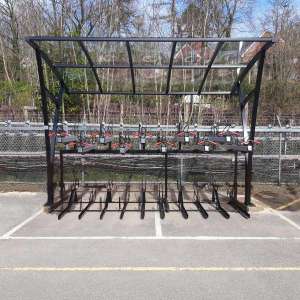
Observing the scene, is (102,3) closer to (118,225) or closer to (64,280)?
(118,225)

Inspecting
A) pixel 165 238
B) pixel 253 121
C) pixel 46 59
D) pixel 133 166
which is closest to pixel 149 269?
pixel 165 238

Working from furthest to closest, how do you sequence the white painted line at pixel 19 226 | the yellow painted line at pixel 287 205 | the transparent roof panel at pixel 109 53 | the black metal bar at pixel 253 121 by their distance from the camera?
the yellow painted line at pixel 287 205 → the transparent roof panel at pixel 109 53 → the black metal bar at pixel 253 121 → the white painted line at pixel 19 226

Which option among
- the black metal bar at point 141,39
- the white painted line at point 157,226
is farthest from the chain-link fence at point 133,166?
the black metal bar at point 141,39

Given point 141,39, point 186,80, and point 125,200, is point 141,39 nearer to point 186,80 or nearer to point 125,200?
point 186,80

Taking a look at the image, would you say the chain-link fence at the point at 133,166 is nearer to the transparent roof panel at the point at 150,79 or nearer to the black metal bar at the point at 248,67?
the transparent roof panel at the point at 150,79

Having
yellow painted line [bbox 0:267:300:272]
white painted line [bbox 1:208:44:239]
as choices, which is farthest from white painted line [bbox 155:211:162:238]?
white painted line [bbox 1:208:44:239]

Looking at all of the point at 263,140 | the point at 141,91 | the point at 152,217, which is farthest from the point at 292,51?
the point at 152,217

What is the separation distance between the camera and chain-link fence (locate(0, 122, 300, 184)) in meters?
11.6

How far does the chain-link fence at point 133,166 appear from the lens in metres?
11.6

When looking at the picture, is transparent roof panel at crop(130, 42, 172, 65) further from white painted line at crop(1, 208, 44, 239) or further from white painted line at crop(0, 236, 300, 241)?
white painted line at crop(0, 236, 300, 241)

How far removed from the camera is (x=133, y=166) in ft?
38.2

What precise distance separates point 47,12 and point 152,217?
43.3ft

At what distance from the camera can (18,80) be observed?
2384cm

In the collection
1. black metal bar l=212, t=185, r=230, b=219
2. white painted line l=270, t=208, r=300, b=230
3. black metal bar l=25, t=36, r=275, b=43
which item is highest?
black metal bar l=25, t=36, r=275, b=43
